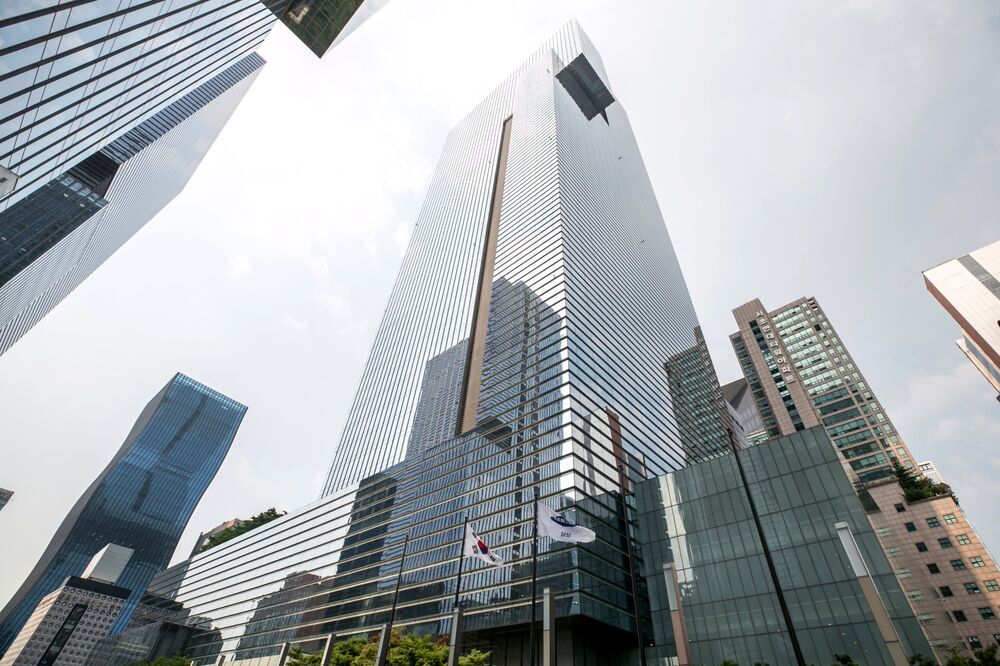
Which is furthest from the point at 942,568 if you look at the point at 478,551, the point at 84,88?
the point at 84,88

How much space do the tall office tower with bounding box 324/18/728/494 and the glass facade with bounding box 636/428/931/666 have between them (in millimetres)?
11255

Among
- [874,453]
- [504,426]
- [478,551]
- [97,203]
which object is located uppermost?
[97,203]

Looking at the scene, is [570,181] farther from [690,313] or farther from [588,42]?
[588,42]

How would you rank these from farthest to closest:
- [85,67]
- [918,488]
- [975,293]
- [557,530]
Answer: [975,293]
[918,488]
[557,530]
[85,67]

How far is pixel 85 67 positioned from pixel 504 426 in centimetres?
4712

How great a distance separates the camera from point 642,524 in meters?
54.0

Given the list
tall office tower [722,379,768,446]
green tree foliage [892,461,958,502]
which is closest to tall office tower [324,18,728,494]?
green tree foliage [892,461,958,502]

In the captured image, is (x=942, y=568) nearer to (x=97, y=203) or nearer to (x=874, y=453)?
(x=874, y=453)

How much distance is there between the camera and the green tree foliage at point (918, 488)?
68188 mm

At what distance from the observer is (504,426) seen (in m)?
60.0

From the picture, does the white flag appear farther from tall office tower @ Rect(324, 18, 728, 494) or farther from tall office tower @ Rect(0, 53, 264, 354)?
tall office tower @ Rect(0, 53, 264, 354)

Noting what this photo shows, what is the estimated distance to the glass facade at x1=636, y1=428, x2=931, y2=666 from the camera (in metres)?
38.3

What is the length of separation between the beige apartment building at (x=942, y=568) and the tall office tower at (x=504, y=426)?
25.7 metres

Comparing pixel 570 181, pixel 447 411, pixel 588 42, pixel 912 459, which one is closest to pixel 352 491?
pixel 447 411
